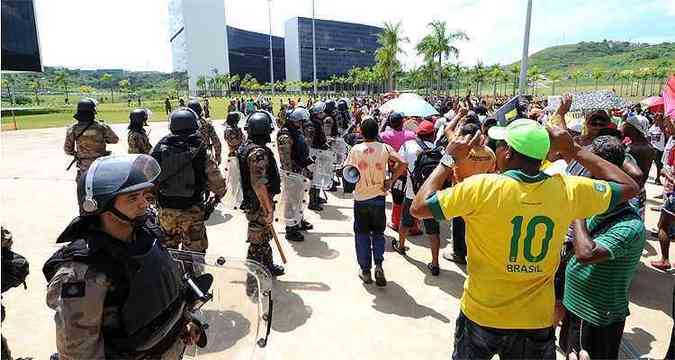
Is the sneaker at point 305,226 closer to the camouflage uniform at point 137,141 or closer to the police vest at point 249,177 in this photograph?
the police vest at point 249,177

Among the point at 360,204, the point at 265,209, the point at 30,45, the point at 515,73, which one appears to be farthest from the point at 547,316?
the point at 515,73

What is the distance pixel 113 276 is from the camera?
1655 millimetres

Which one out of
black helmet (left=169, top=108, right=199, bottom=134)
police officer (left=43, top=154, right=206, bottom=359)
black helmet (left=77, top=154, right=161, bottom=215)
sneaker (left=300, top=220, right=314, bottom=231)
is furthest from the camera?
sneaker (left=300, top=220, right=314, bottom=231)

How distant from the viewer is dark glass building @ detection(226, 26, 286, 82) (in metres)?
113

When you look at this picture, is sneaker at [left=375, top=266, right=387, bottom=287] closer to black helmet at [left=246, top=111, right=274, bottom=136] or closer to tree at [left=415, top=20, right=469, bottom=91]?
black helmet at [left=246, top=111, right=274, bottom=136]

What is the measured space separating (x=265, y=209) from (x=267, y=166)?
47 cm

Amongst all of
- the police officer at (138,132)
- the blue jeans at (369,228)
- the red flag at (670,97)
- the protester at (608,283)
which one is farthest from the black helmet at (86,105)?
the red flag at (670,97)

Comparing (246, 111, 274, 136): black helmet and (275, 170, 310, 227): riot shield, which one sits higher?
(246, 111, 274, 136): black helmet

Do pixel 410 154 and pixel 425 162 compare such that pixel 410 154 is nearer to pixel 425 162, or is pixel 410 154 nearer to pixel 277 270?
pixel 425 162

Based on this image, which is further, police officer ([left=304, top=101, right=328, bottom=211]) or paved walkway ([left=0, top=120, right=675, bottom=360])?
police officer ([left=304, top=101, right=328, bottom=211])

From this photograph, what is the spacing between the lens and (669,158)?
20.2 ft

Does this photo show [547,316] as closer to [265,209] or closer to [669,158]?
[265,209]

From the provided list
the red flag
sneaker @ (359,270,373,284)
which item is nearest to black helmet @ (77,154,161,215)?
sneaker @ (359,270,373,284)

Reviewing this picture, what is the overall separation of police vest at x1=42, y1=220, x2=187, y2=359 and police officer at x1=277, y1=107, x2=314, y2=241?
14.0 feet
